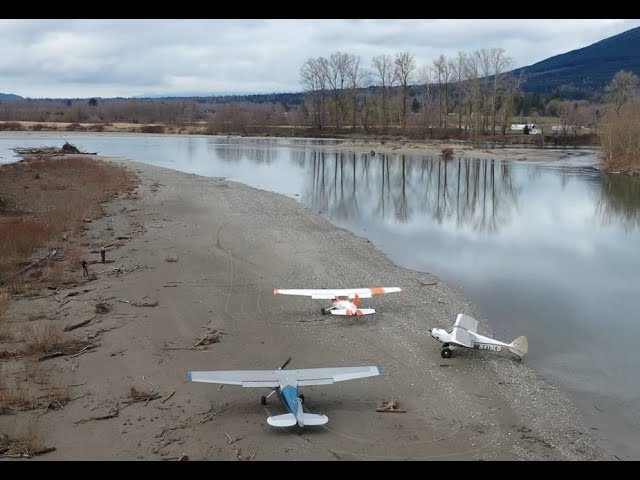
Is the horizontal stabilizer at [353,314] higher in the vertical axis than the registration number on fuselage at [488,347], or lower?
higher

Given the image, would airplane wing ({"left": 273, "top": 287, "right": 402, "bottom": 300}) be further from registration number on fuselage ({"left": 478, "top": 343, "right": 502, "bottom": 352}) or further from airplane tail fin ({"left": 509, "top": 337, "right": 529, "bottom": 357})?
airplane tail fin ({"left": 509, "top": 337, "right": 529, "bottom": 357})

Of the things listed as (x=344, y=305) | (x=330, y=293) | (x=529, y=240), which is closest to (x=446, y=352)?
(x=344, y=305)

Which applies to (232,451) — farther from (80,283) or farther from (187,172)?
(187,172)

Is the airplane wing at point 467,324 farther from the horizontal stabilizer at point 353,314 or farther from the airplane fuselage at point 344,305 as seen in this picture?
the airplane fuselage at point 344,305

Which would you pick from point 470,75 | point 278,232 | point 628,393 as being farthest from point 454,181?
point 470,75

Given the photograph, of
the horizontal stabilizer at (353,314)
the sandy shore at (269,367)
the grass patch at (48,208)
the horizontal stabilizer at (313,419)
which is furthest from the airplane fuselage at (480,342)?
the grass patch at (48,208)

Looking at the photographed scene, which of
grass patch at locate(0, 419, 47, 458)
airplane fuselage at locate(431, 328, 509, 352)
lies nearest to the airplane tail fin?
airplane fuselage at locate(431, 328, 509, 352)

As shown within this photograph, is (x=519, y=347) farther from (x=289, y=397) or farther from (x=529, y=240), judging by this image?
(x=529, y=240)
